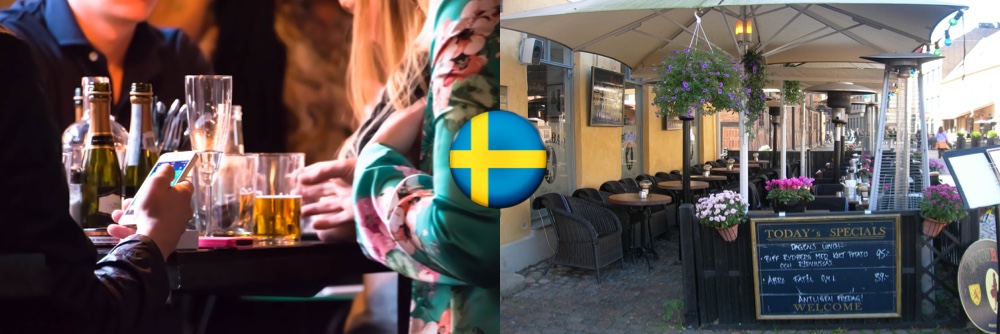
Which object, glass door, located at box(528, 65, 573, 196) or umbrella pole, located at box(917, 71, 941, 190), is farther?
glass door, located at box(528, 65, 573, 196)

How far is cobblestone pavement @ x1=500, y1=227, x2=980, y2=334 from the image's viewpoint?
6.28 meters

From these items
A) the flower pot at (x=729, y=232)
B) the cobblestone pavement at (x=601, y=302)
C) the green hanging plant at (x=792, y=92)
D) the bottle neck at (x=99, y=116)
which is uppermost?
the green hanging plant at (x=792, y=92)

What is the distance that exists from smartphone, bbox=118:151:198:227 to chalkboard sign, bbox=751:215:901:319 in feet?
16.7

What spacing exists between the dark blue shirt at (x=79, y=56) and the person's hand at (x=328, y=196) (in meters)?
0.33

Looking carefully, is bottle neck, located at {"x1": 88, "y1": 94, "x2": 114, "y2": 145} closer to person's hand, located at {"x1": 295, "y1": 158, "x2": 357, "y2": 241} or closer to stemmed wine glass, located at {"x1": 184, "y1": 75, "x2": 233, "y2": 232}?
stemmed wine glass, located at {"x1": 184, "y1": 75, "x2": 233, "y2": 232}

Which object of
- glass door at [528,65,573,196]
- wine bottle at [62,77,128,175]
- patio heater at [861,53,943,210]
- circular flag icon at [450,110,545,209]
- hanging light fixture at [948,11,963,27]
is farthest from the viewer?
glass door at [528,65,573,196]

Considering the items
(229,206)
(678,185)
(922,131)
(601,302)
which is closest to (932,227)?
(922,131)

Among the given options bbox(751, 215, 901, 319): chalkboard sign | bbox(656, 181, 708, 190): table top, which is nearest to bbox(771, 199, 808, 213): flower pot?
bbox(751, 215, 901, 319): chalkboard sign

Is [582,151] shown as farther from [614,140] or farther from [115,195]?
[115,195]

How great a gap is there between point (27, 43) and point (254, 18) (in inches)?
18.4

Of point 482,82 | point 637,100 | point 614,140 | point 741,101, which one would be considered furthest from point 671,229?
point 482,82

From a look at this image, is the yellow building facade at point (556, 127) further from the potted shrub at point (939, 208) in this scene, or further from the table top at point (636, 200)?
the potted shrub at point (939, 208)

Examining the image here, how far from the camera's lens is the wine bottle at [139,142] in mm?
1660

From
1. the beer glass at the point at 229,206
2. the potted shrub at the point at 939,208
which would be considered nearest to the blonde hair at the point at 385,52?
the beer glass at the point at 229,206
